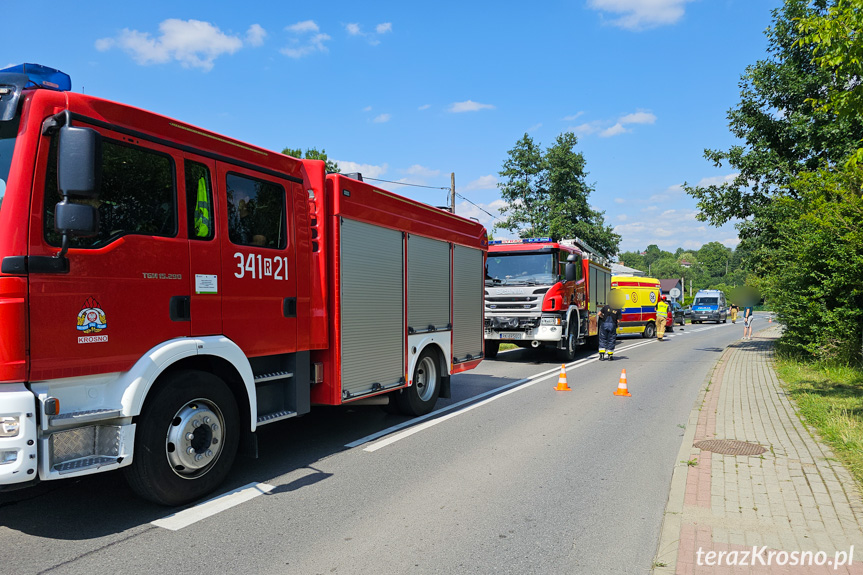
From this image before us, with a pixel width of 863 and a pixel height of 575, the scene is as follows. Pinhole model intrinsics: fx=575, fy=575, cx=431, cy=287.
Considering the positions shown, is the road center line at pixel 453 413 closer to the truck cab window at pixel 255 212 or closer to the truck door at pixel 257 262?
the truck door at pixel 257 262

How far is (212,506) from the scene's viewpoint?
4.46m

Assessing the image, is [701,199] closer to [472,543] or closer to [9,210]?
[472,543]

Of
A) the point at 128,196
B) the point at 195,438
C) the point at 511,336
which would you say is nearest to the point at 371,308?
the point at 195,438

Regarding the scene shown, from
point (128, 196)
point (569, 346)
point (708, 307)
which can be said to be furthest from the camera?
point (708, 307)

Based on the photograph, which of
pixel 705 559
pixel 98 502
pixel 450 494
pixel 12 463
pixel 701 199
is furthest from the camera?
pixel 701 199

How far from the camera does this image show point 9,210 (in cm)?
353

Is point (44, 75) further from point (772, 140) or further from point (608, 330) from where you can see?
point (772, 140)

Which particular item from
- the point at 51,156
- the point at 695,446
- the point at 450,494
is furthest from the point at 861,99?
the point at 51,156

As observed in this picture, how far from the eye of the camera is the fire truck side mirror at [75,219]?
346 cm

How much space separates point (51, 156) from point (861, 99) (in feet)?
25.4

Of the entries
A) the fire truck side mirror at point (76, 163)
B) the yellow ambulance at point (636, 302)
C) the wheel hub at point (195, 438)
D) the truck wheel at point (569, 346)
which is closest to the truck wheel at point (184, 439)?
the wheel hub at point (195, 438)

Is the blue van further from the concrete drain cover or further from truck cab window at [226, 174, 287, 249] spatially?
truck cab window at [226, 174, 287, 249]

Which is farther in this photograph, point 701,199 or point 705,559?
point 701,199

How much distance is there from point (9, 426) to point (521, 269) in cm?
1267
